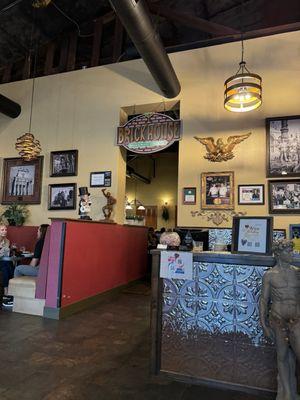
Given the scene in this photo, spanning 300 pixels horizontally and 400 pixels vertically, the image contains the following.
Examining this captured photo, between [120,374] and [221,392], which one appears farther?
[120,374]

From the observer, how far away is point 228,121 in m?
5.82

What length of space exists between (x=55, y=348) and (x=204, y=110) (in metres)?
4.82

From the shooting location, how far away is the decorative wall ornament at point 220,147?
568cm

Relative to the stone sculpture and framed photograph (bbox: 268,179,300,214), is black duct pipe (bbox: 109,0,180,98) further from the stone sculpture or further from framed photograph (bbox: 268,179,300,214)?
framed photograph (bbox: 268,179,300,214)

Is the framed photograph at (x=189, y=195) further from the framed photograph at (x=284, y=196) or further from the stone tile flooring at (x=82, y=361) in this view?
the stone tile flooring at (x=82, y=361)

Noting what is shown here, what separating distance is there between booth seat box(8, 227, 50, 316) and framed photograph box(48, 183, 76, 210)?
222cm

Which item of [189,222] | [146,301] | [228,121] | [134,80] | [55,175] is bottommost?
[146,301]

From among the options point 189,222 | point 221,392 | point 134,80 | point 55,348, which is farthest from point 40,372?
point 134,80

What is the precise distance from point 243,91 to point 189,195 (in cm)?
226

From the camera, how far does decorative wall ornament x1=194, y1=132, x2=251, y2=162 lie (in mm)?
5680

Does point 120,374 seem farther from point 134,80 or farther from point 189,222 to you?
point 134,80

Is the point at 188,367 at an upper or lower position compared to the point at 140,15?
lower

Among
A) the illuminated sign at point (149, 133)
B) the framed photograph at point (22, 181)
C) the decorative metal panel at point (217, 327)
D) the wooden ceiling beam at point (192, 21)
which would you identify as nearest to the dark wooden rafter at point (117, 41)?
the wooden ceiling beam at point (192, 21)

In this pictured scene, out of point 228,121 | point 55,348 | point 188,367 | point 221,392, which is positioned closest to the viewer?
point 221,392
